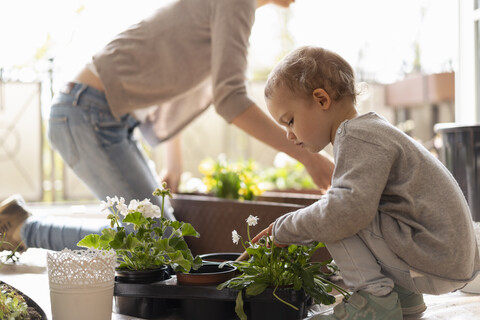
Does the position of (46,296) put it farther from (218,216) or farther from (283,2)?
(283,2)

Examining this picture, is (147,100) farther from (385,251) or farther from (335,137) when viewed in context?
(385,251)

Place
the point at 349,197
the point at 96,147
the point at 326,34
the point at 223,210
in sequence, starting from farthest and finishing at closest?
the point at 326,34
the point at 223,210
the point at 96,147
the point at 349,197

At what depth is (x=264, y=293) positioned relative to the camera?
1.36 meters

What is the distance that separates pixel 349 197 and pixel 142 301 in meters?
0.69

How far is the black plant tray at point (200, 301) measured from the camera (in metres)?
1.37

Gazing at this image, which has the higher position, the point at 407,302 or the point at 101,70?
the point at 101,70

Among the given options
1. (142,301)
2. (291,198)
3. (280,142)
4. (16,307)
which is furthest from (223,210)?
(16,307)

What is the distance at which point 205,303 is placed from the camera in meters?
1.44

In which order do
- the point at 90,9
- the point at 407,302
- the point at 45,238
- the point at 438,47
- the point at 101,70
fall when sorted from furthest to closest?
the point at 438,47 → the point at 90,9 → the point at 45,238 → the point at 101,70 → the point at 407,302

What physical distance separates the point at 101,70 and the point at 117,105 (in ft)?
0.50

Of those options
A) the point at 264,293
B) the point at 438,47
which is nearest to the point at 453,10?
the point at 264,293

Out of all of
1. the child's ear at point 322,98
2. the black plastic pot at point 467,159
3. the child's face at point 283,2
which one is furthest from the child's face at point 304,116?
the child's face at point 283,2

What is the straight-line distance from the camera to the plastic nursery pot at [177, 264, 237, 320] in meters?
1.44

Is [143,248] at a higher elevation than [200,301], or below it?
higher
